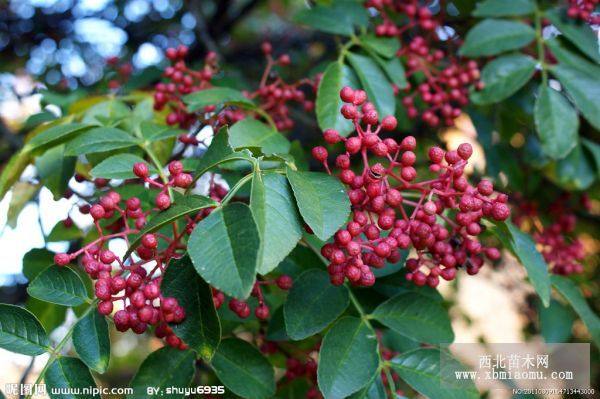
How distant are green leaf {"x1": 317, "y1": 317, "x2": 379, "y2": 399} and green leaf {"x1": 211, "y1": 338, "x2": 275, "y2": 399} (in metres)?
0.16

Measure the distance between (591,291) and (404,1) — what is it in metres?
1.65

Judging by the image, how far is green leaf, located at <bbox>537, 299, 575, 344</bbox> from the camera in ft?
5.99

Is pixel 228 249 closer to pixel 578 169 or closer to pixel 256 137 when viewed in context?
pixel 256 137

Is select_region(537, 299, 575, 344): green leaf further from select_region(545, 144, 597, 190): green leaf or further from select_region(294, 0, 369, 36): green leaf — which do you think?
select_region(294, 0, 369, 36): green leaf

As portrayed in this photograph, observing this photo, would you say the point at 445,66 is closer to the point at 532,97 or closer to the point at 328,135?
the point at 532,97

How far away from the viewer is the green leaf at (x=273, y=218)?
843 mm

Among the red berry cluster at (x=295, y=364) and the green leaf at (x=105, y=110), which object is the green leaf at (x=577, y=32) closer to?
the red berry cluster at (x=295, y=364)

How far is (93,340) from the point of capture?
41.3 inches

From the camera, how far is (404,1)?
6.53ft

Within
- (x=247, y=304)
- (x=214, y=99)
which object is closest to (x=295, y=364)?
(x=247, y=304)

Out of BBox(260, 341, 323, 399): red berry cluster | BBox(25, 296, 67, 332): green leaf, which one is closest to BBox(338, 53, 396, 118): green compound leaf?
BBox(260, 341, 323, 399): red berry cluster

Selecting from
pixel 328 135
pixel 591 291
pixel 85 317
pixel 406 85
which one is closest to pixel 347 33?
pixel 406 85

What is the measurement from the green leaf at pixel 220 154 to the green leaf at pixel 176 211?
0.07 m

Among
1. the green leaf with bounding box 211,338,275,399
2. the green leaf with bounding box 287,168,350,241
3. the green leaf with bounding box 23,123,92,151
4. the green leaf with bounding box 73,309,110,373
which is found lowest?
the green leaf with bounding box 211,338,275,399
